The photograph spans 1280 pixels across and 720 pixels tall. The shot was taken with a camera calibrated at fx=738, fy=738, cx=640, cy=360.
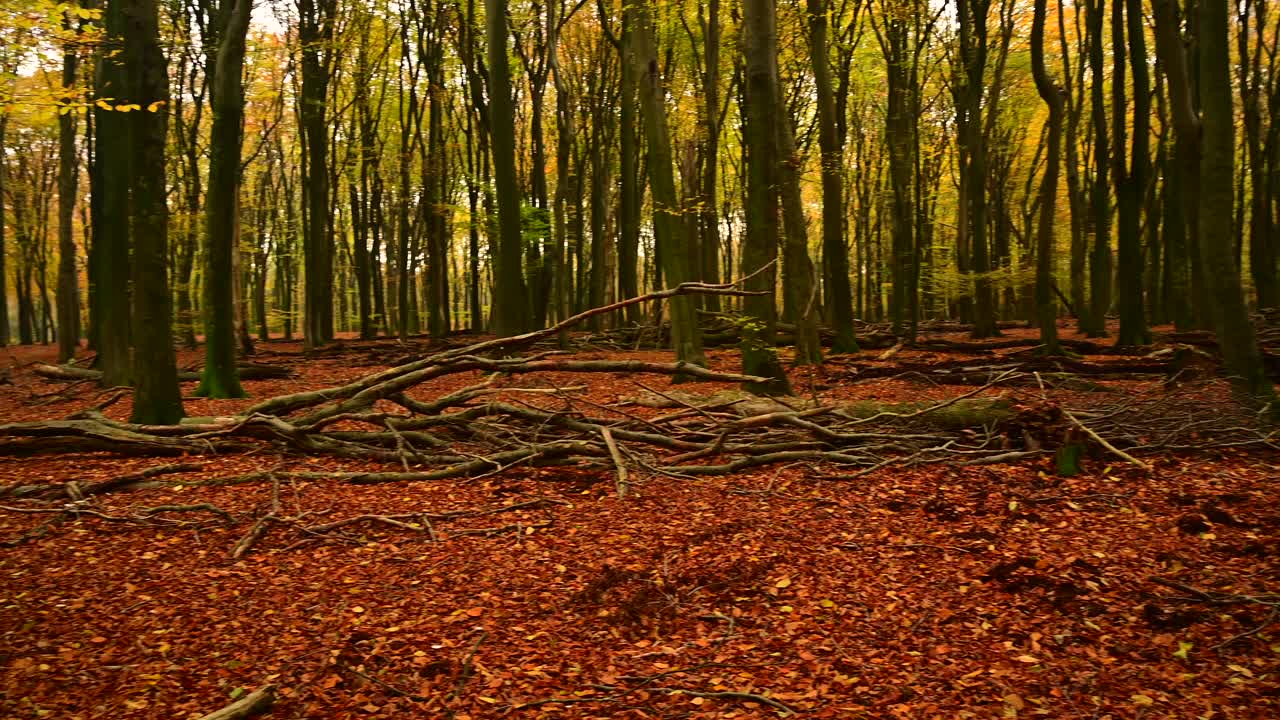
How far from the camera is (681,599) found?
4.27 m

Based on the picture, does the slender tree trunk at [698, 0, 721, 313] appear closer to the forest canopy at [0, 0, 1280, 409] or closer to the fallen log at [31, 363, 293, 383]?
the forest canopy at [0, 0, 1280, 409]

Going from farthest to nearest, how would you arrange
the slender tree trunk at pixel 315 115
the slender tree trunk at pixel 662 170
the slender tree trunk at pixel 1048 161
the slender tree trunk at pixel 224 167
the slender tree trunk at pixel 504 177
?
1. the slender tree trunk at pixel 315 115
2. the slender tree trunk at pixel 504 177
3. the slender tree trunk at pixel 662 170
4. the slender tree trunk at pixel 1048 161
5. the slender tree trunk at pixel 224 167

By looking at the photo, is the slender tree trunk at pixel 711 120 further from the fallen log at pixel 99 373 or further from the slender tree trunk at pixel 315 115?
the slender tree trunk at pixel 315 115

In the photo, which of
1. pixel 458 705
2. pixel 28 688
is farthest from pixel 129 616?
pixel 458 705

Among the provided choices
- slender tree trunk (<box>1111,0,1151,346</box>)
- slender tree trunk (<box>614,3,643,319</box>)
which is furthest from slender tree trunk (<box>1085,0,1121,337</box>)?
slender tree trunk (<box>614,3,643,319</box>)

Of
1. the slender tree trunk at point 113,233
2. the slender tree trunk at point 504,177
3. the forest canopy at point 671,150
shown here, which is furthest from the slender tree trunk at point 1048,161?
the slender tree trunk at point 113,233

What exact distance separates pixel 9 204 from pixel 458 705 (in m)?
37.3

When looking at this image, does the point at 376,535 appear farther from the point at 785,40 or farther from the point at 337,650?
the point at 785,40

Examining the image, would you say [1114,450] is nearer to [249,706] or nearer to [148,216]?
[249,706]

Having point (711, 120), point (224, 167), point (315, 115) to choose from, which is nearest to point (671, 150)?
point (711, 120)

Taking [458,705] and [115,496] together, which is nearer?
[458,705]

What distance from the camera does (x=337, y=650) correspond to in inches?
145

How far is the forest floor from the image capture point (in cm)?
336

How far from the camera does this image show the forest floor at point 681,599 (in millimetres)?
3357
